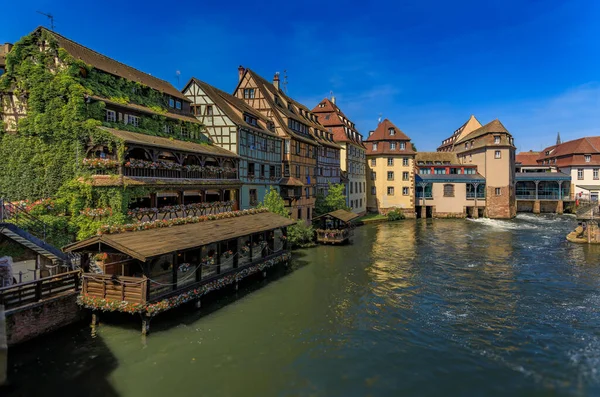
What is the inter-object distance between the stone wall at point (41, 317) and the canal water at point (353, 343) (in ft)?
1.50

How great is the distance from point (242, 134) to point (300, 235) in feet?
33.2

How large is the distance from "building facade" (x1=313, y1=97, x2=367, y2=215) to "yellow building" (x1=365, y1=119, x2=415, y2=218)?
5.83 feet

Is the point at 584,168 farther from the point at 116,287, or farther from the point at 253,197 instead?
the point at 116,287

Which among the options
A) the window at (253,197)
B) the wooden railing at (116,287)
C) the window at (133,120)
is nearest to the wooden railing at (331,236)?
the window at (253,197)

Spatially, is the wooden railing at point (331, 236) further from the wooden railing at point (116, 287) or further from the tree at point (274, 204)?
the wooden railing at point (116, 287)

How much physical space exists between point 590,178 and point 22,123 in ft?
253

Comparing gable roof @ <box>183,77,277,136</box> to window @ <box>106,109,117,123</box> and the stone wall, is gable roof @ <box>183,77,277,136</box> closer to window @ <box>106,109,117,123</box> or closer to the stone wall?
window @ <box>106,109,117,123</box>

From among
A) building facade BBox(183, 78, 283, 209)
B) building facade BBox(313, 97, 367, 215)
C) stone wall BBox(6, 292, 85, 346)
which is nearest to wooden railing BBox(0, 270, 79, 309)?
stone wall BBox(6, 292, 85, 346)

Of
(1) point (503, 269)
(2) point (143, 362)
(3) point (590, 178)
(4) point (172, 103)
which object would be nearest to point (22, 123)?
(4) point (172, 103)

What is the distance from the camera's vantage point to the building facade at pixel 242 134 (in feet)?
99.9

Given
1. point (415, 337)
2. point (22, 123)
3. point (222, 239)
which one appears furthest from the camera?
point (22, 123)

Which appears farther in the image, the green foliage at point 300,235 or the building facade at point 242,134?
the green foliage at point 300,235

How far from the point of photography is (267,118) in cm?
3684

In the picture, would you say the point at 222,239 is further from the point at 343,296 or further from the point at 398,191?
the point at 398,191
